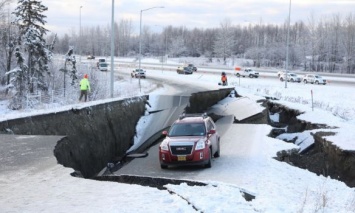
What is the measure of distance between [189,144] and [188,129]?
48.7 inches

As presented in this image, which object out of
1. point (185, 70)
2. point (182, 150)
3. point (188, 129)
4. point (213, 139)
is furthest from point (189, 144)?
point (185, 70)

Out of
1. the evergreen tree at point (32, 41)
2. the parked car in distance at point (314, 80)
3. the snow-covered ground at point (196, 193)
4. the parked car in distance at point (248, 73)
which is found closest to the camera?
the snow-covered ground at point (196, 193)

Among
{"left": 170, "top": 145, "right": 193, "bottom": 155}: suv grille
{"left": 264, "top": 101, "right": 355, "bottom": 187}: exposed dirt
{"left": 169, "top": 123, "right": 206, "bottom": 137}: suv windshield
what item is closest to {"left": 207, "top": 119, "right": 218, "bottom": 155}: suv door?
{"left": 169, "top": 123, "right": 206, "bottom": 137}: suv windshield

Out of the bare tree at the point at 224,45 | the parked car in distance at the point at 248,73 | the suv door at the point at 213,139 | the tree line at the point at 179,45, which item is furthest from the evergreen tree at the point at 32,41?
the bare tree at the point at 224,45

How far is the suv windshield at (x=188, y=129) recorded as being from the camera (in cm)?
1709

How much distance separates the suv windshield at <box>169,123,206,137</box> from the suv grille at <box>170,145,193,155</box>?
0.97 meters

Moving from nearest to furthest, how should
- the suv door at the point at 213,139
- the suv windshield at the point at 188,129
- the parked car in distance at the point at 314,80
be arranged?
the suv windshield at the point at 188,129, the suv door at the point at 213,139, the parked car in distance at the point at 314,80

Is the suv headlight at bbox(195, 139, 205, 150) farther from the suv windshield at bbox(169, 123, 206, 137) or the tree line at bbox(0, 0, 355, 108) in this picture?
the tree line at bbox(0, 0, 355, 108)

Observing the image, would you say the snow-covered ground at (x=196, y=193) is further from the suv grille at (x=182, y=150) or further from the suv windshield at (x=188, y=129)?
the suv windshield at (x=188, y=129)

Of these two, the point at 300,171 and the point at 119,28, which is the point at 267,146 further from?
the point at 119,28

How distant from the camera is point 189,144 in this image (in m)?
16.2

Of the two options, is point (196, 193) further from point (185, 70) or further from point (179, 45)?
point (179, 45)

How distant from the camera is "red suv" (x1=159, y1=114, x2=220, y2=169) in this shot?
16.1 meters

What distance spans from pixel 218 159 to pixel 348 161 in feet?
17.1
